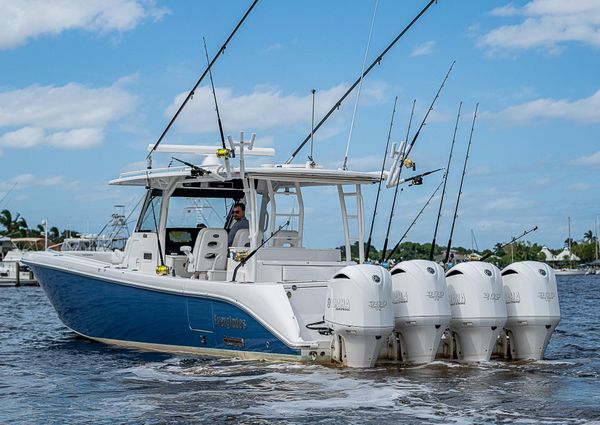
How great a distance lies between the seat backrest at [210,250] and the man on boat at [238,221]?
120 mm

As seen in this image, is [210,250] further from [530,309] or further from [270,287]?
[530,309]

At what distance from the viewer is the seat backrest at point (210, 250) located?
Answer: 13.0 metres

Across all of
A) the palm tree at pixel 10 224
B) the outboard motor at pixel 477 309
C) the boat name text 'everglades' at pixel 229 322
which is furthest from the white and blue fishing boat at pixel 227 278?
the palm tree at pixel 10 224

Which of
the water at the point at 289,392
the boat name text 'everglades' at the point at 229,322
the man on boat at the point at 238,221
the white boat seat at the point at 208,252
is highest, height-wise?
the man on boat at the point at 238,221

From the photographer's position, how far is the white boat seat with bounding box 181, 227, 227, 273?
42.6ft

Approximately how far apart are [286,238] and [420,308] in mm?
3459

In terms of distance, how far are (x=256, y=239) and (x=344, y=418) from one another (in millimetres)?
4326

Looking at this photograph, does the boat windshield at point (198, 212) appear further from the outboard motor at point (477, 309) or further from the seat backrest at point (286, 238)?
the outboard motor at point (477, 309)

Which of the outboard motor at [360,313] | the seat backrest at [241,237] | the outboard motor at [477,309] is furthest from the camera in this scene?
the seat backrest at [241,237]

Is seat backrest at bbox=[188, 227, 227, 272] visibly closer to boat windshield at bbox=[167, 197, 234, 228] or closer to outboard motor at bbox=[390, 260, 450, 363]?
boat windshield at bbox=[167, 197, 234, 228]

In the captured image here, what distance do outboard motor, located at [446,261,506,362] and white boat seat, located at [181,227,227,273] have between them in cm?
355

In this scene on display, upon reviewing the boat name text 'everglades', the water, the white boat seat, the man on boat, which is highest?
the man on boat

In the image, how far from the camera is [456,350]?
11.1 m

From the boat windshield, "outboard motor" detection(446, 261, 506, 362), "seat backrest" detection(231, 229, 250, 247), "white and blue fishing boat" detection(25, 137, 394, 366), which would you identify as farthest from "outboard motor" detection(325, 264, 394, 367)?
the boat windshield
